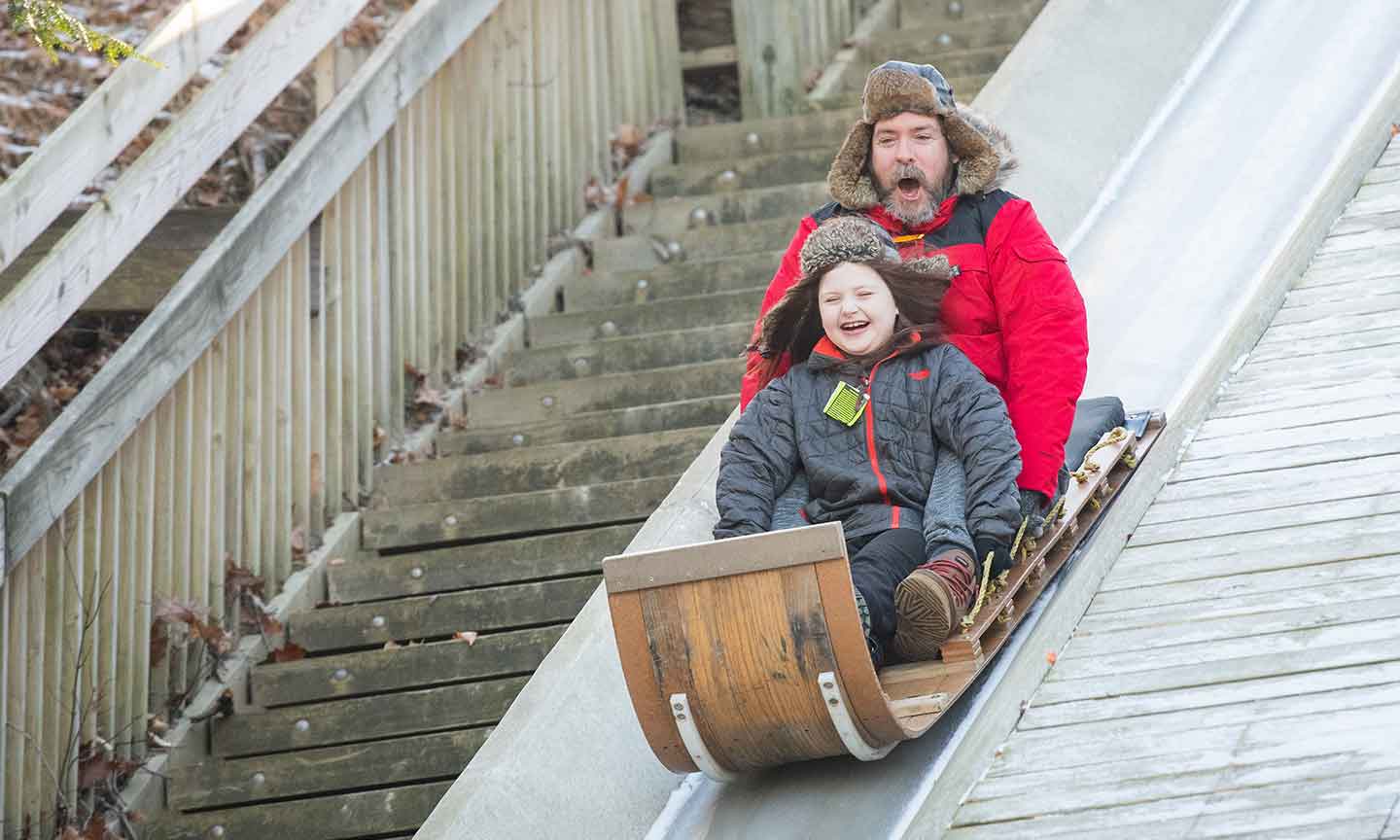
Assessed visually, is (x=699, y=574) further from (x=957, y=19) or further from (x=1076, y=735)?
(x=957, y=19)

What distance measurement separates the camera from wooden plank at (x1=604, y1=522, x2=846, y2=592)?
4152mm

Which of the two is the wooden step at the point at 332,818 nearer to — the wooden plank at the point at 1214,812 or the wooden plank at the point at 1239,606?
the wooden plank at the point at 1239,606

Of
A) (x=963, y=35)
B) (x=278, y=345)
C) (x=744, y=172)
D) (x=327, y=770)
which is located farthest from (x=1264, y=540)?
(x=963, y=35)

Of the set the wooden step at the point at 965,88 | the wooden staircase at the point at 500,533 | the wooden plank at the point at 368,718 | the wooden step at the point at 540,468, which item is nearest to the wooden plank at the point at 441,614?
the wooden staircase at the point at 500,533

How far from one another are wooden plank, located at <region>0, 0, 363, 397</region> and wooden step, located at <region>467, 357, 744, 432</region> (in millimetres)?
1498

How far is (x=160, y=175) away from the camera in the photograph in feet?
20.5

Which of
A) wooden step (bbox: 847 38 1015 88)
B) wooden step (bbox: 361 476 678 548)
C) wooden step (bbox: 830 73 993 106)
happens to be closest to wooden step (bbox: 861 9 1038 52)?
wooden step (bbox: 847 38 1015 88)

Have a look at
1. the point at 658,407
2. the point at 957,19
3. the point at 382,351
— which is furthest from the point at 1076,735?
the point at 957,19

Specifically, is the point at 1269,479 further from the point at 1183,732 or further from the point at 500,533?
the point at 500,533

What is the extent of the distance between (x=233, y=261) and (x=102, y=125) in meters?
0.85

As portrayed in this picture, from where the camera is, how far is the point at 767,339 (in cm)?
520

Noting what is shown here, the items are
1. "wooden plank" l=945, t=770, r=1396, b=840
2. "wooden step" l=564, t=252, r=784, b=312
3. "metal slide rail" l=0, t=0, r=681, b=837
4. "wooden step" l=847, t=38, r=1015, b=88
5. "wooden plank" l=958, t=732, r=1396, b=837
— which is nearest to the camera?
"wooden plank" l=945, t=770, r=1396, b=840

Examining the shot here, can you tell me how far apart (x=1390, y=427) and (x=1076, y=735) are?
1.47 m

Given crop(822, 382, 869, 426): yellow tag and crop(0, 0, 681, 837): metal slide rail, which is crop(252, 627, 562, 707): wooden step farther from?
crop(822, 382, 869, 426): yellow tag
